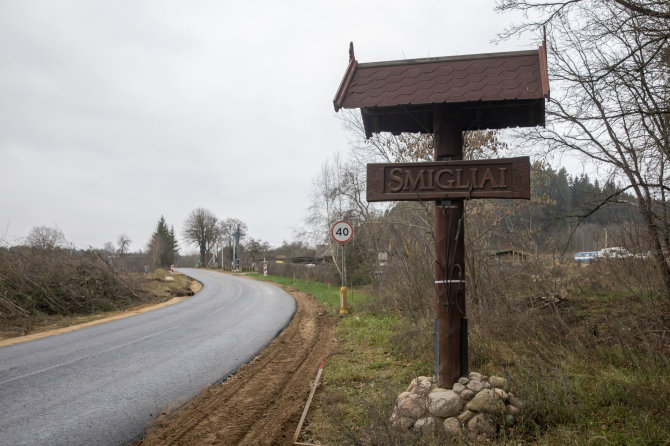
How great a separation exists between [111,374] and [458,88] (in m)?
6.90

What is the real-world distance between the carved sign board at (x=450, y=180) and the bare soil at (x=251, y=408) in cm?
273

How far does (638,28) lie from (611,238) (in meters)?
4.26

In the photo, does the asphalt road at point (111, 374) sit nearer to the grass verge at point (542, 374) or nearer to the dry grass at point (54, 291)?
the grass verge at point (542, 374)

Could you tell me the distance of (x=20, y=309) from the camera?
1445 cm

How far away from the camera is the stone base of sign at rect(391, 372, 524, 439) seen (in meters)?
4.17

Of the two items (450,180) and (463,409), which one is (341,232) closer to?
(450,180)

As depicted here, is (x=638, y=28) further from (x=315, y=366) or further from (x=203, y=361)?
(x=203, y=361)

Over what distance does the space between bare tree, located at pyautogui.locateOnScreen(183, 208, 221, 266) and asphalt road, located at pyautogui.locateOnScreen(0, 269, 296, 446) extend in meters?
80.8

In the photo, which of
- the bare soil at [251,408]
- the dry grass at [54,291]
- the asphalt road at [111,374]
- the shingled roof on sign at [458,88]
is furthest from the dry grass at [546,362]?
the dry grass at [54,291]

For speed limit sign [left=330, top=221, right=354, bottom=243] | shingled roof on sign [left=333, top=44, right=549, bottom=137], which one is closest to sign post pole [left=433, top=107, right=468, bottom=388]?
shingled roof on sign [left=333, top=44, right=549, bottom=137]

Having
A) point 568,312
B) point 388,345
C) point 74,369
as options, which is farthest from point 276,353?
point 568,312

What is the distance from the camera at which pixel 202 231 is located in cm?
9281

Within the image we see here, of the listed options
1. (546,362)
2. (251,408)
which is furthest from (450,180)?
(251,408)

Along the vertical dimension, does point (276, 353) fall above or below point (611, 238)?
below
